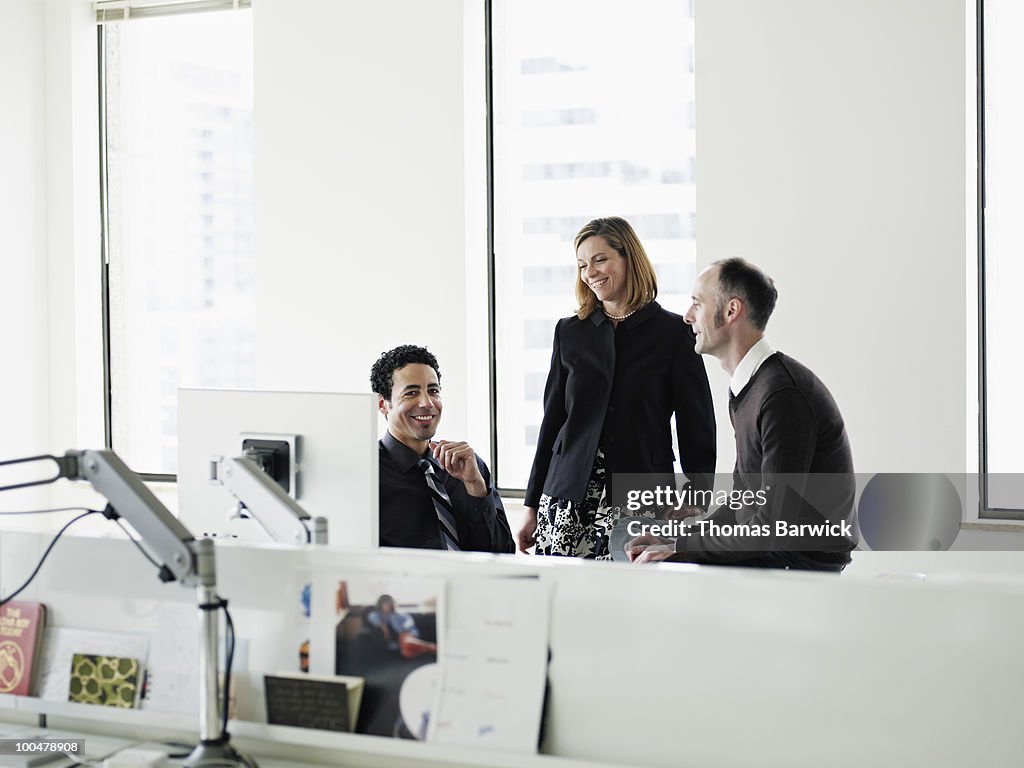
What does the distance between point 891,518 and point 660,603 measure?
2.50 metres

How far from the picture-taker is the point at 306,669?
1609 mm

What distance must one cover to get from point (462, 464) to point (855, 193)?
178 cm

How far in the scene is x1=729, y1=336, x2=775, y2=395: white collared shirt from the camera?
8.11ft

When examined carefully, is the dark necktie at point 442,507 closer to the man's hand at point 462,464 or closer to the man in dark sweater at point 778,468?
the man's hand at point 462,464

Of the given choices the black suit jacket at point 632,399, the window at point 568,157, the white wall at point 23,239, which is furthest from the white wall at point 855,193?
the white wall at point 23,239

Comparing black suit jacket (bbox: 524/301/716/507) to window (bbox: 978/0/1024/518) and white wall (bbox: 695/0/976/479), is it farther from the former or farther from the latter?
window (bbox: 978/0/1024/518)

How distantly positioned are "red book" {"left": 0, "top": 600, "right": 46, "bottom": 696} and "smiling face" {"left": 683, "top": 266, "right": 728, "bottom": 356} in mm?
1524

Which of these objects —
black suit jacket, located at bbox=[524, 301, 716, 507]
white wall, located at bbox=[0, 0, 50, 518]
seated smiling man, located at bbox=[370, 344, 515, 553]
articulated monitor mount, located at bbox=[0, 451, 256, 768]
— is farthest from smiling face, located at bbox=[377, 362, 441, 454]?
white wall, located at bbox=[0, 0, 50, 518]

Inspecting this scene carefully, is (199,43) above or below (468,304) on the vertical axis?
above

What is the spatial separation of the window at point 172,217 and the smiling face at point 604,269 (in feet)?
7.17

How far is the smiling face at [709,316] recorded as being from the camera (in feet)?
8.48

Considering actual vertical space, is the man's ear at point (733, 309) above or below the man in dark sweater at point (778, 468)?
above

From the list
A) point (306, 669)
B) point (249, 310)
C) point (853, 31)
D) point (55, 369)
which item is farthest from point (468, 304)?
point (306, 669)

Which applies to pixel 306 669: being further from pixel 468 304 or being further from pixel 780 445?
pixel 468 304
